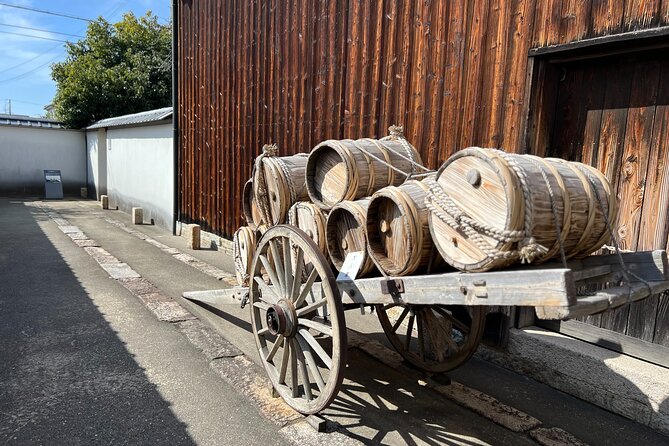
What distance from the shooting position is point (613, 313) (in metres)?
3.69

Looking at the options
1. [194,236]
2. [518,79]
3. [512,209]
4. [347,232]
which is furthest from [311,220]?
[194,236]

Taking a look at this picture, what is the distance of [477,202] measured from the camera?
2201mm

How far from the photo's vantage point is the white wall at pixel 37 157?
18172 millimetres

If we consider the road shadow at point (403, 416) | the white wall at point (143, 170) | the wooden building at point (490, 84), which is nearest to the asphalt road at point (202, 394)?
the road shadow at point (403, 416)

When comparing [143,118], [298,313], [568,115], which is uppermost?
[143,118]

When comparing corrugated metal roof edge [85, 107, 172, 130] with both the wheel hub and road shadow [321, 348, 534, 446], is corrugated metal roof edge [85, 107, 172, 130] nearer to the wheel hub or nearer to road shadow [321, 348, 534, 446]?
the wheel hub

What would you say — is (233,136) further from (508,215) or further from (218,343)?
(508,215)

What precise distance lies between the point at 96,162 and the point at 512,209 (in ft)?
64.4

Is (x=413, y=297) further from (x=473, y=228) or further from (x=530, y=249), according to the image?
(x=530, y=249)

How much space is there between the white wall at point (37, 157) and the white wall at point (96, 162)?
520mm

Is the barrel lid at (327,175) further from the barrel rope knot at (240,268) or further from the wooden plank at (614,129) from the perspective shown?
the wooden plank at (614,129)

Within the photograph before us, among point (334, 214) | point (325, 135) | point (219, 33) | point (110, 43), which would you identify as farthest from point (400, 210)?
point (110, 43)

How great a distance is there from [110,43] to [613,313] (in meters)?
23.1

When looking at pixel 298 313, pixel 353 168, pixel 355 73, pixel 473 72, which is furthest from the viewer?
pixel 355 73
